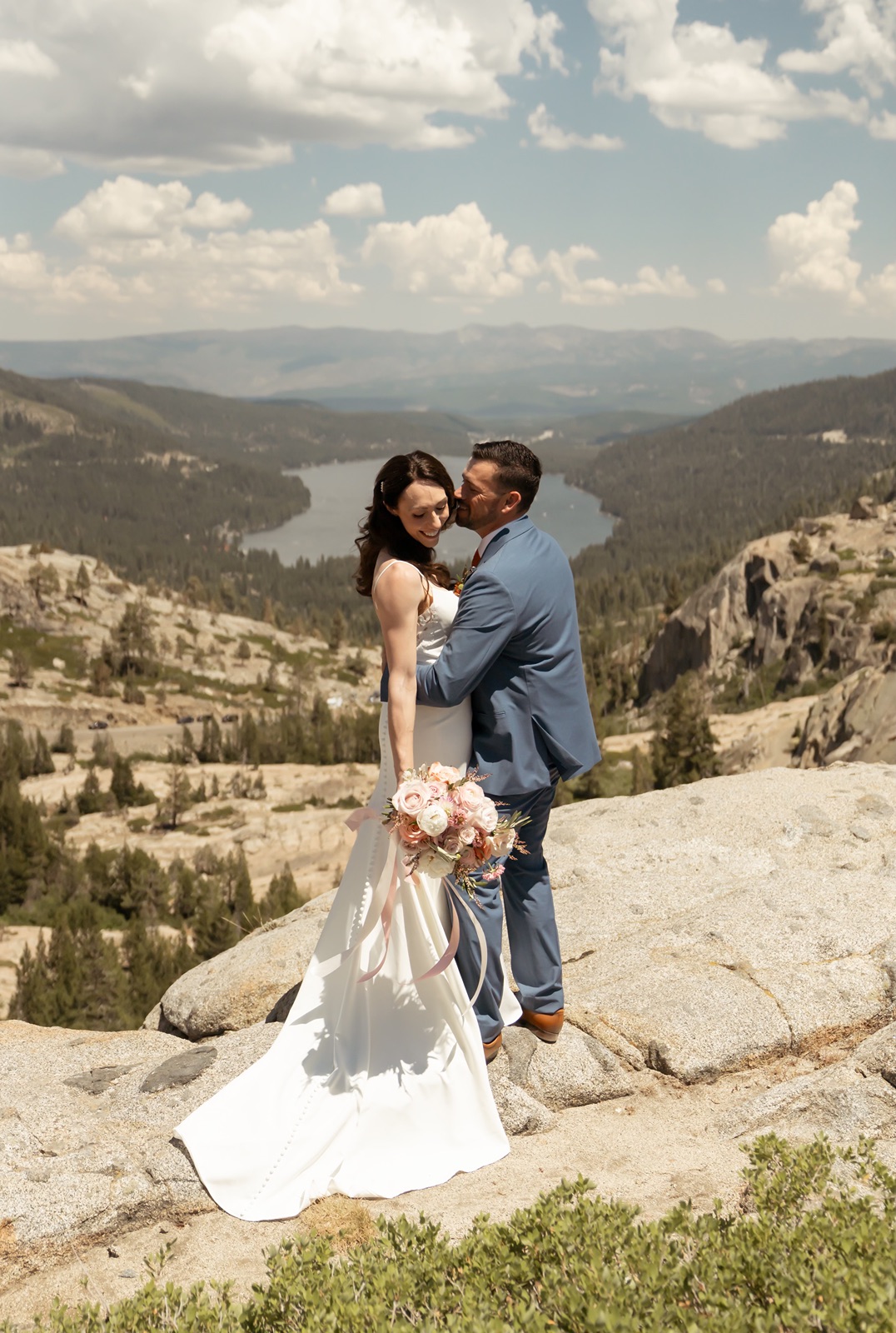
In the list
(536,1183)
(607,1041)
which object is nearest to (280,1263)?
(536,1183)

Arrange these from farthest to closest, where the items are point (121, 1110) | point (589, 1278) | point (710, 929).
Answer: point (710, 929)
point (121, 1110)
point (589, 1278)

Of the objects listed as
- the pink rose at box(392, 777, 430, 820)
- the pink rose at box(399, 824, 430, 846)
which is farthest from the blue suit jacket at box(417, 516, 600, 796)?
the pink rose at box(399, 824, 430, 846)

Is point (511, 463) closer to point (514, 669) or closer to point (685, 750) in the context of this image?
point (514, 669)

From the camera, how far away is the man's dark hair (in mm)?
6184

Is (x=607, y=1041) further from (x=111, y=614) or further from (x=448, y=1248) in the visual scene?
(x=111, y=614)

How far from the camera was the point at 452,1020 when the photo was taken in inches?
262

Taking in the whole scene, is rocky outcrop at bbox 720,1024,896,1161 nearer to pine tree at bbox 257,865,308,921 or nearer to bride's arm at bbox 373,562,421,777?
bride's arm at bbox 373,562,421,777

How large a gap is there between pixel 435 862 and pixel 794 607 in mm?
75460

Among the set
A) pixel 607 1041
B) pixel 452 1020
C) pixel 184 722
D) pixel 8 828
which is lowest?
pixel 184 722

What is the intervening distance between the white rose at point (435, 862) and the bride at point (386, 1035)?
58 centimetres

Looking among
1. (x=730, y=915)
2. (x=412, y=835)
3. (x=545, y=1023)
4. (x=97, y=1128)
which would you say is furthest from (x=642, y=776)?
(x=412, y=835)

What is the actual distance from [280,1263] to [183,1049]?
4298 mm

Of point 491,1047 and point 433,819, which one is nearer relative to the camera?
point 433,819

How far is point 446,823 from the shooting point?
5781 millimetres
